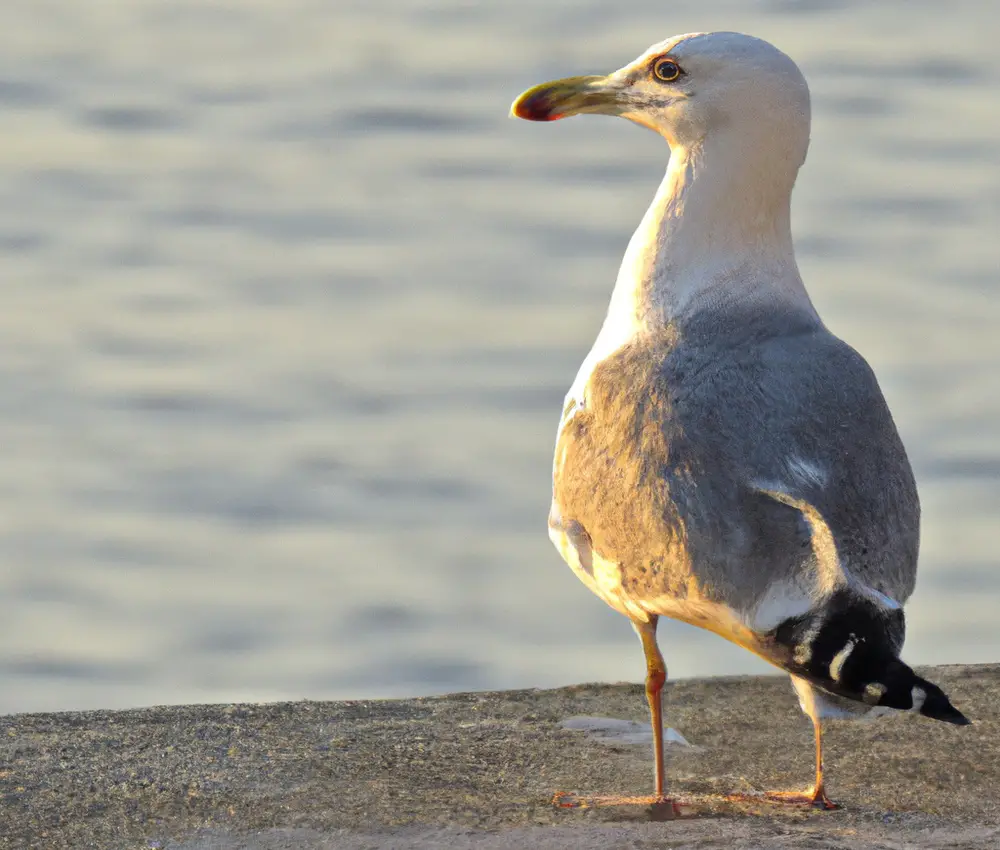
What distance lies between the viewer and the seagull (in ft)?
20.4

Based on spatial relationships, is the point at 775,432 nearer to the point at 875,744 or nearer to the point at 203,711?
the point at 875,744

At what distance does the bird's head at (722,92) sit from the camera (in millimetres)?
7137

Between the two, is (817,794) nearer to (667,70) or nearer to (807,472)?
(807,472)

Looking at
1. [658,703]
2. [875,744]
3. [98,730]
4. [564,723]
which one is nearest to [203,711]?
[98,730]

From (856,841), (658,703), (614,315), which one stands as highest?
(614,315)

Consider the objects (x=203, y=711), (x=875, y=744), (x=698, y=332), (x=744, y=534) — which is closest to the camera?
(x=744, y=534)

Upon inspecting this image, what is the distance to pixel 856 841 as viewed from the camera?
6.45m

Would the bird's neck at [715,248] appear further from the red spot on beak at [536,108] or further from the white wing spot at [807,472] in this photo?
the white wing spot at [807,472]

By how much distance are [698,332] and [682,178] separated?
625 mm

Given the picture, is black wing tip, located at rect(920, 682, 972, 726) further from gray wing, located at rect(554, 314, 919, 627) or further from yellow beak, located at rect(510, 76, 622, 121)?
yellow beak, located at rect(510, 76, 622, 121)

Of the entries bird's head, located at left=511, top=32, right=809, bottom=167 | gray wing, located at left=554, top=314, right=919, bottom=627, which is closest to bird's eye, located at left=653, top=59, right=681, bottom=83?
bird's head, located at left=511, top=32, right=809, bottom=167

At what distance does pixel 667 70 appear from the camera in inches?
287

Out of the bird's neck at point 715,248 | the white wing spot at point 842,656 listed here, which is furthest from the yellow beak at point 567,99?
the white wing spot at point 842,656

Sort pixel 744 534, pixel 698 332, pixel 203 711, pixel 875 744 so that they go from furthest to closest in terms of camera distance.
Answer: pixel 203 711 → pixel 875 744 → pixel 698 332 → pixel 744 534
